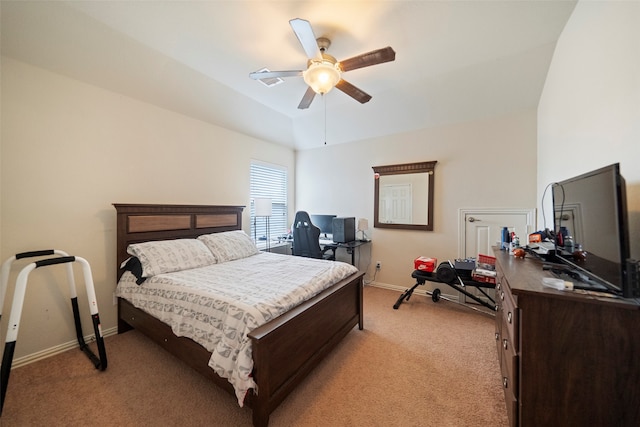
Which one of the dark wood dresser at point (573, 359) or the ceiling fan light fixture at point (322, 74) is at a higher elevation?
the ceiling fan light fixture at point (322, 74)

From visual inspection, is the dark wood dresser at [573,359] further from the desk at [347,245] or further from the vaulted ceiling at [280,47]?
the desk at [347,245]

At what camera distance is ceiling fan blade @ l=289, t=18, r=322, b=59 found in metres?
1.55

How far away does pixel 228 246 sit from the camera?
2992 mm

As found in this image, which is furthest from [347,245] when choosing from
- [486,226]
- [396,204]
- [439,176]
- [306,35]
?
[306,35]

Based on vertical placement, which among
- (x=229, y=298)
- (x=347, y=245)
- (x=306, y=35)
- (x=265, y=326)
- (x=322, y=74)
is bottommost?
(x=265, y=326)

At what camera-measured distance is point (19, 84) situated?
6.46ft

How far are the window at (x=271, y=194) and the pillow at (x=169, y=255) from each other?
127 centimetres

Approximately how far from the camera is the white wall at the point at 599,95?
109 cm

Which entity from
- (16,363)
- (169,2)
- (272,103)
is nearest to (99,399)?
(16,363)

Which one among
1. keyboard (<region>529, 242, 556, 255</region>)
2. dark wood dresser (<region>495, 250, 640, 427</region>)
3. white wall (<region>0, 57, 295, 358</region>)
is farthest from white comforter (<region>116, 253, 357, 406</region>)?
keyboard (<region>529, 242, 556, 255</region>)

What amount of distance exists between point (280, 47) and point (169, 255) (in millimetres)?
2352

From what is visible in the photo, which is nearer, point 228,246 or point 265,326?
point 265,326

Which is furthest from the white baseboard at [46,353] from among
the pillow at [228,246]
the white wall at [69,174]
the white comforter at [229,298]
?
the pillow at [228,246]

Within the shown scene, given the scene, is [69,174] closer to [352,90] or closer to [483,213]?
[352,90]
